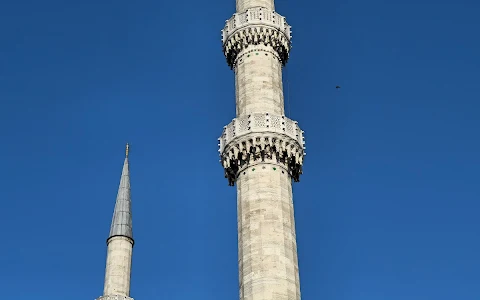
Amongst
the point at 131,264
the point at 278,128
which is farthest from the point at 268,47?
the point at 131,264

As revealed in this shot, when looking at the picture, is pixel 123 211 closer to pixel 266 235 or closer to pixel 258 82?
pixel 258 82

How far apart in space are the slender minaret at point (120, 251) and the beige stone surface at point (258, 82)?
10.5m

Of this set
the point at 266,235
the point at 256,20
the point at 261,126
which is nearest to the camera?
the point at 266,235

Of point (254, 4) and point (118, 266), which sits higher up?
point (254, 4)

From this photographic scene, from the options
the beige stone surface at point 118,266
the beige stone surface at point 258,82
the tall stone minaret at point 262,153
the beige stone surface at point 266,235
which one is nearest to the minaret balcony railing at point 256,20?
the tall stone minaret at point 262,153

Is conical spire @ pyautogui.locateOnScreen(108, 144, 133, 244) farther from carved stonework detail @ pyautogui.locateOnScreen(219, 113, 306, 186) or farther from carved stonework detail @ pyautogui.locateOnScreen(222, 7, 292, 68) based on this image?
carved stonework detail @ pyautogui.locateOnScreen(222, 7, 292, 68)

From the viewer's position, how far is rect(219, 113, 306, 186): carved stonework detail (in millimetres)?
27578

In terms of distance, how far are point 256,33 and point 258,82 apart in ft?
7.58

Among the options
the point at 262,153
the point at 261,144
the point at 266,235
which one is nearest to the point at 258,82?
the point at 261,144

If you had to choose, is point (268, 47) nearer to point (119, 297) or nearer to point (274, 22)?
point (274, 22)

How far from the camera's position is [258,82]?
96.7ft

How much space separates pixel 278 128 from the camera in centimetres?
2789

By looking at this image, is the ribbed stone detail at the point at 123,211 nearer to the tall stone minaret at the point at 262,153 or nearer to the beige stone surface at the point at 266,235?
the tall stone minaret at the point at 262,153

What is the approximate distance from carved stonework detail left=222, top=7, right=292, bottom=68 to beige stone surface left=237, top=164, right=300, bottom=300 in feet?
19.3
